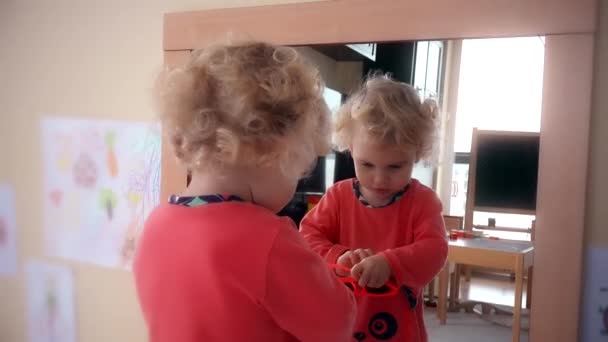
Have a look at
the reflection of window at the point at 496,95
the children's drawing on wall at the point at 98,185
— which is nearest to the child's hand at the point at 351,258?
the reflection of window at the point at 496,95

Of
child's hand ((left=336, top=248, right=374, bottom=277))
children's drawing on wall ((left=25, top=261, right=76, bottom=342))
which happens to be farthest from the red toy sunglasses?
children's drawing on wall ((left=25, top=261, right=76, bottom=342))

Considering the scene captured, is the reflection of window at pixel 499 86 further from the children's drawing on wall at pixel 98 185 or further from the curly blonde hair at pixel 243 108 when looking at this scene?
the children's drawing on wall at pixel 98 185

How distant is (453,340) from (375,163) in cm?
33

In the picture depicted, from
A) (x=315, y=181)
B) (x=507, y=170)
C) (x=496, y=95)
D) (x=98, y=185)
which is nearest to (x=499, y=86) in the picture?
(x=496, y=95)

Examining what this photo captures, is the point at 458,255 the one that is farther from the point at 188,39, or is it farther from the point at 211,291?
the point at 188,39

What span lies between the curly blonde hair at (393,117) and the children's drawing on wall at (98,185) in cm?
56

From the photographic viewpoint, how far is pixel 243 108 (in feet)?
1.88

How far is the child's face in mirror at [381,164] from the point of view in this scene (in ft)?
2.54

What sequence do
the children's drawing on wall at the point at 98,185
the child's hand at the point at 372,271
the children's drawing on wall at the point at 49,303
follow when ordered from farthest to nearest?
the children's drawing on wall at the point at 49,303 < the children's drawing on wall at the point at 98,185 < the child's hand at the point at 372,271

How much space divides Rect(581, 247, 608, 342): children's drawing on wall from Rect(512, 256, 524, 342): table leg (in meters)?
0.09

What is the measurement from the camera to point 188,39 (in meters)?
1.13

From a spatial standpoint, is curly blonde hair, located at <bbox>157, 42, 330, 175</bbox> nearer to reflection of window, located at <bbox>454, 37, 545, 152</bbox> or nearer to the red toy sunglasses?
the red toy sunglasses

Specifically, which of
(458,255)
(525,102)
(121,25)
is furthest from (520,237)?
(121,25)

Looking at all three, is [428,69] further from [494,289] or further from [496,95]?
[494,289]
